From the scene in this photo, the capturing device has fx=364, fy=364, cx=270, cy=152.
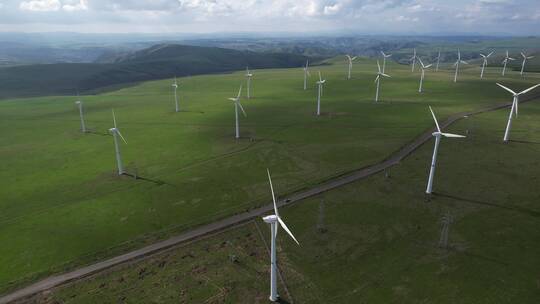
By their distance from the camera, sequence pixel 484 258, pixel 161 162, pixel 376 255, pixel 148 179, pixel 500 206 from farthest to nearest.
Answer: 1. pixel 161 162
2. pixel 148 179
3. pixel 500 206
4. pixel 376 255
5. pixel 484 258

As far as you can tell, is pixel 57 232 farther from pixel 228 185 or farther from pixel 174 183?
pixel 228 185

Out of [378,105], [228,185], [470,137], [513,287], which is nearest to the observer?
[513,287]

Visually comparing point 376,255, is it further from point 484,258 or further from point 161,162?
point 161,162

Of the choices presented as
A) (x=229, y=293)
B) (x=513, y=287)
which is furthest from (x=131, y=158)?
(x=513, y=287)

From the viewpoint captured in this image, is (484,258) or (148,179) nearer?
(484,258)

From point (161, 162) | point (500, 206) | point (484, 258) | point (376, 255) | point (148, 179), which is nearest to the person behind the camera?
point (484, 258)

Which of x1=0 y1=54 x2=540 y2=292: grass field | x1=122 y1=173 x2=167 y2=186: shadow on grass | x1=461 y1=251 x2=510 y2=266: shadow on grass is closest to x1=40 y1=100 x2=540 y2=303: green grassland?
x1=461 y1=251 x2=510 y2=266: shadow on grass

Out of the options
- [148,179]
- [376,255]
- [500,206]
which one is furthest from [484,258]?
[148,179]
